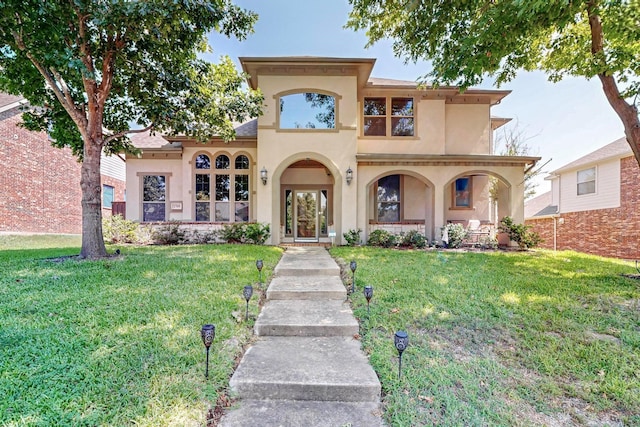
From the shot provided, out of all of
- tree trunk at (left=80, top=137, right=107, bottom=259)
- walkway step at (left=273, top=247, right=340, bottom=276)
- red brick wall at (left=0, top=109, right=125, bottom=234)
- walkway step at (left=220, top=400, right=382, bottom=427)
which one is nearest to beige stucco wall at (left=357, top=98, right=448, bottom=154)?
walkway step at (left=273, top=247, right=340, bottom=276)

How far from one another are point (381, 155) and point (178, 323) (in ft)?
29.6

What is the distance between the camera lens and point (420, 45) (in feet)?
27.1

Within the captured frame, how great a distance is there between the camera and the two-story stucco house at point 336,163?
1085 centimetres

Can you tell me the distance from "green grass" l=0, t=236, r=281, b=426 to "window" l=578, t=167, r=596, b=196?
1778 centimetres

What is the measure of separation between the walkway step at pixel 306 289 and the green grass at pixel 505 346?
0.44m

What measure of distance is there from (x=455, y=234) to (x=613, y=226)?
29.3 ft

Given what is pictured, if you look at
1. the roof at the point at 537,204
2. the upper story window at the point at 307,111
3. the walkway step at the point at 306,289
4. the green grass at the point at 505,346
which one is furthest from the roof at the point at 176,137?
the roof at the point at 537,204

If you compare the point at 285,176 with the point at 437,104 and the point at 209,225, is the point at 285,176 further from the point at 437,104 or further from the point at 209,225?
the point at 437,104

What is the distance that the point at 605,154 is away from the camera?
14297mm

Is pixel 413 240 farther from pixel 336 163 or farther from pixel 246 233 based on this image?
pixel 246 233

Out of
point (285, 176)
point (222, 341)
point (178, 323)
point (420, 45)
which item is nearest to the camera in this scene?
point (222, 341)

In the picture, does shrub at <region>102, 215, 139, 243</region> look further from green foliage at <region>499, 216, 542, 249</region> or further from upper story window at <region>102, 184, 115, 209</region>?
green foliage at <region>499, 216, 542, 249</region>

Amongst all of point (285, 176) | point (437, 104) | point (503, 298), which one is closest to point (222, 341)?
point (503, 298)

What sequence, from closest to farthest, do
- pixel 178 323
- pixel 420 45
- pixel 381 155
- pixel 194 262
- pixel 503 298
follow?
pixel 178 323
pixel 503 298
pixel 194 262
pixel 420 45
pixel 381 155
